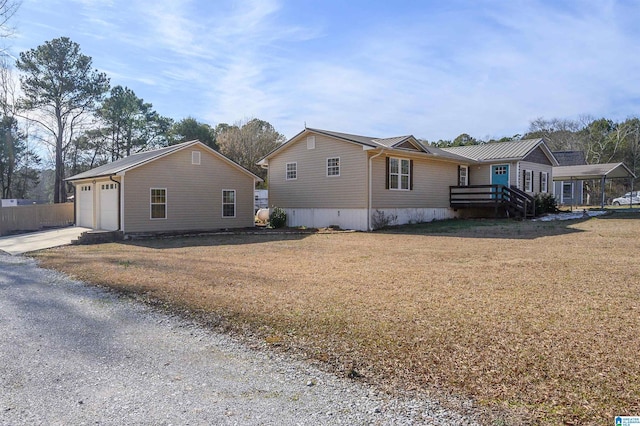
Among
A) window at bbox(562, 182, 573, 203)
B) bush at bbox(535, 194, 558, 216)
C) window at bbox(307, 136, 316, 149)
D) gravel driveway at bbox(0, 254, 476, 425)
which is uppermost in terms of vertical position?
window at bbox(307, 136, 316, 149)

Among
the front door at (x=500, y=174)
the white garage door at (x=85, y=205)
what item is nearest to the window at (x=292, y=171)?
the white garage door at (x=85, y=205)

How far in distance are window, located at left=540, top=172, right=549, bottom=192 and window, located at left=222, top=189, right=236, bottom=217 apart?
18.5 m

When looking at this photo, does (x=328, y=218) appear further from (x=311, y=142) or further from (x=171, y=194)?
(x=171, y=194)

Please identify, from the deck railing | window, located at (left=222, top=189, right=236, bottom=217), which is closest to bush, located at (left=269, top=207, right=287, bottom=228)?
window, located at (left=222, top=189, right=236, bottom=217)

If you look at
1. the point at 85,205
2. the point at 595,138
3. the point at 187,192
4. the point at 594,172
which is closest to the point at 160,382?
the point at 187,192

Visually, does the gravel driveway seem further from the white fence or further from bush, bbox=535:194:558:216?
bush, bbox=535:194:558:216

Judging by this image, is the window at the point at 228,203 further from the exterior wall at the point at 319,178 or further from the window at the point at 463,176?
the window at the point at 463,176

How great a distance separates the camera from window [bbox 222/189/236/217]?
67.3 feet

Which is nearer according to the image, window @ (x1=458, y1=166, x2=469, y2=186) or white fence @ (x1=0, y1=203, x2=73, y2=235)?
white fence @ (x1=0, y1=203, x2=73, y2=235)

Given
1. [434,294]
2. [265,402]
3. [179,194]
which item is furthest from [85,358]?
[179,194]


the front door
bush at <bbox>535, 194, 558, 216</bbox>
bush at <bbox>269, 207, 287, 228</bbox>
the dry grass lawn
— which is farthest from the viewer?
the front door

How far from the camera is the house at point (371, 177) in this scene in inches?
739

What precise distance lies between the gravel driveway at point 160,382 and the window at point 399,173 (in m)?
15.0

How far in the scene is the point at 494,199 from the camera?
2188 centimetres
